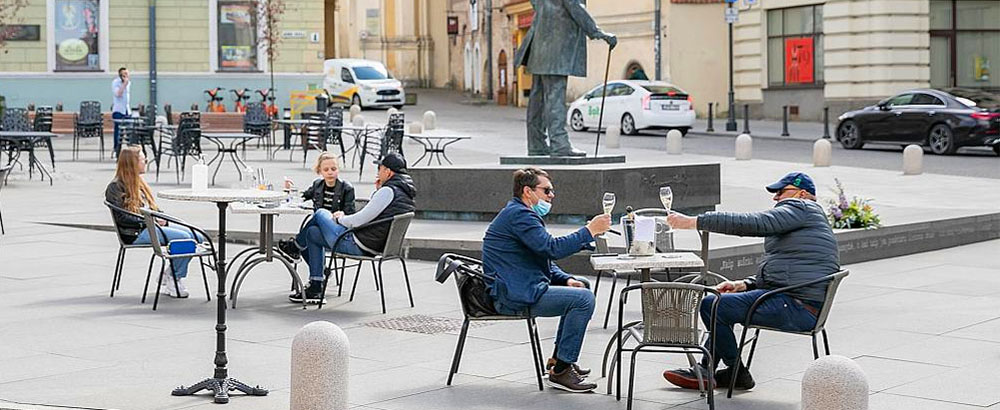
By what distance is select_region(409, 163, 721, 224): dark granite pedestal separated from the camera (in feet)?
50.0

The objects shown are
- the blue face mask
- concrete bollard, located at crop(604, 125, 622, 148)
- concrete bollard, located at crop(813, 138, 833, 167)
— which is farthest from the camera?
concrete bollard, located at crop(604, 125, 622, 148)

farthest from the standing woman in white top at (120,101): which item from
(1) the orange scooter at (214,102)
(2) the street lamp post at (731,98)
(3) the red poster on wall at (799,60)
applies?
(3) the red poster on wall at (799,60)

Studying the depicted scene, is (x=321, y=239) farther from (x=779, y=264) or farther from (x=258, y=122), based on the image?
(x=258, y=122)

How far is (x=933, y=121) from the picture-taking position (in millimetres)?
29062

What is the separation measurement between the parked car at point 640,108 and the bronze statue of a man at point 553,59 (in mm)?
19586

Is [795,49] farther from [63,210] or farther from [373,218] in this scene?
[373,218]

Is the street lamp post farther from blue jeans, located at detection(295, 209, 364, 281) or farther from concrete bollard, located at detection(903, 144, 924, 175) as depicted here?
blue jeans, located at detection(295, 209, 364, 281)

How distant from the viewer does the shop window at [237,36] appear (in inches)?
1457

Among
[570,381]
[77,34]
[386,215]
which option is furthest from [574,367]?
[77,34]

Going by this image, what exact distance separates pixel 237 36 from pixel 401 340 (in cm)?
2825

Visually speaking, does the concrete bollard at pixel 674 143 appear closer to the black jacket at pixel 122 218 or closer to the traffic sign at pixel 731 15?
the traffic sign at pixel 731 15

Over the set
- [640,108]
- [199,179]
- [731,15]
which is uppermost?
[731,15]

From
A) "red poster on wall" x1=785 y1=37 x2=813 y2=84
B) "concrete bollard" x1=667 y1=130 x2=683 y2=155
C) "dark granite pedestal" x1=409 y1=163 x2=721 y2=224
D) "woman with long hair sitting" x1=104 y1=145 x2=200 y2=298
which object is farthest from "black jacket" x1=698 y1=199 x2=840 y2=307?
"red poster on wall" x1=785 y1=37 x2=813 y2=84

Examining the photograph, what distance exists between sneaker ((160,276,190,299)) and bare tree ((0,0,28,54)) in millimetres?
23677
